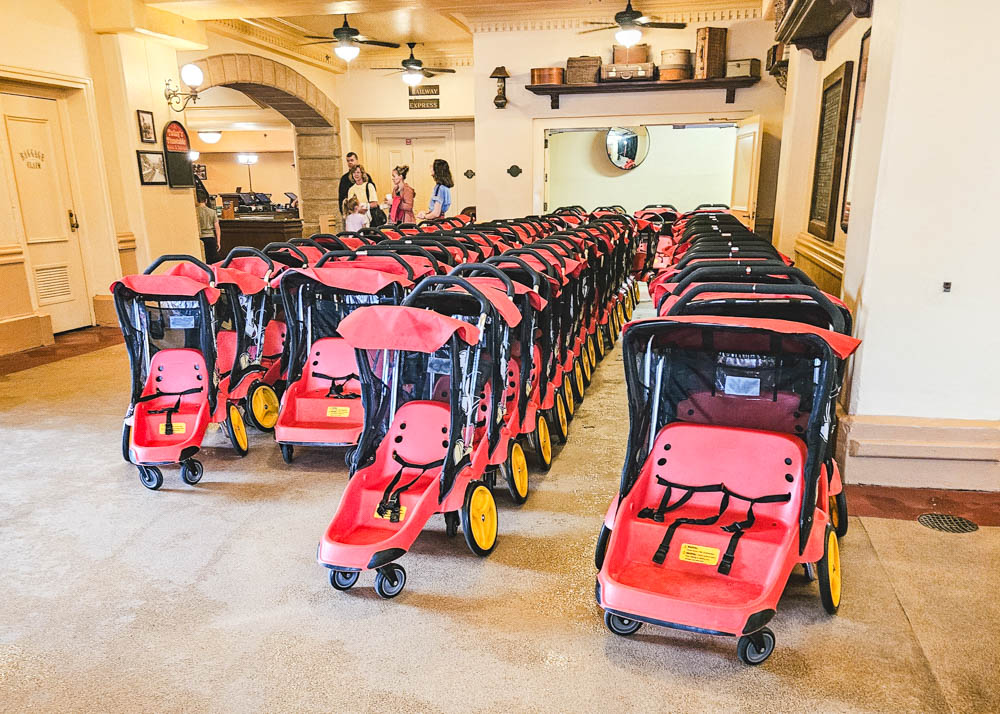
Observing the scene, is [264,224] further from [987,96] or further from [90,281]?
[987,96]

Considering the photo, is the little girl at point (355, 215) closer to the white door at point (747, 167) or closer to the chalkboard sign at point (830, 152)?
the white door at point (747, 167)

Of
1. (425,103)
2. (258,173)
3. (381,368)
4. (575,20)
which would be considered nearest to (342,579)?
(381,368)

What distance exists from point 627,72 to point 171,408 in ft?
24.3

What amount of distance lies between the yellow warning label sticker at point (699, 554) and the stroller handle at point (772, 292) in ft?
2.50

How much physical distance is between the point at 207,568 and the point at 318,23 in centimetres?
966

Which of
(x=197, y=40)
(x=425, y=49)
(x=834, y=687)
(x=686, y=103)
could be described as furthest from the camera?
(x=425, y=49)

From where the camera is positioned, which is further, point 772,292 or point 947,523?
point 947,523

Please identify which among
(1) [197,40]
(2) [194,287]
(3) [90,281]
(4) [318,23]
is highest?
(4) [318,23]

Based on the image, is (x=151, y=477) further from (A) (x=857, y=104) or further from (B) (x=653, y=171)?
(B) (x=653, y=171)

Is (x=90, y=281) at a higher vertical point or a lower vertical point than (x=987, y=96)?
lower

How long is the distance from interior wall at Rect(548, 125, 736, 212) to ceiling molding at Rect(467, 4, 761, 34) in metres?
2.33

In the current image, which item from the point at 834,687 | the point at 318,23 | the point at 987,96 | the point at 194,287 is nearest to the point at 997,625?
the point at 834,687

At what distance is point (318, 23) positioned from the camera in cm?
1026

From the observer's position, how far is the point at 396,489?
102 inches
